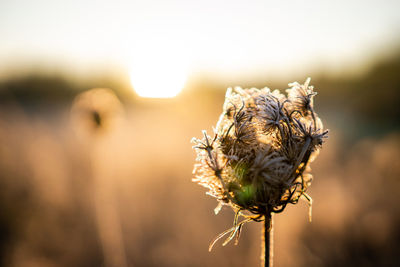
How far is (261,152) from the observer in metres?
1.43

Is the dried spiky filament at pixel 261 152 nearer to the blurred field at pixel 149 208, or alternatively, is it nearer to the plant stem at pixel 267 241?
the plant stem at pixel 267 241

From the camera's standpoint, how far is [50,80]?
41.1 meters

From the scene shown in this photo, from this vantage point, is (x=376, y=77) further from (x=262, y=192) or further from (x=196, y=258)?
(x=262, y=192)

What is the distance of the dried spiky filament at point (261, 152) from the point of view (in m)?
1.36

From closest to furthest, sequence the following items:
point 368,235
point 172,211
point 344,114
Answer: point 368,235, point 172,211, point 344,114

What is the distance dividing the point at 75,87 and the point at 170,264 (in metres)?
40.5

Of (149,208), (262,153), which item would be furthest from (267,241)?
(149,208)

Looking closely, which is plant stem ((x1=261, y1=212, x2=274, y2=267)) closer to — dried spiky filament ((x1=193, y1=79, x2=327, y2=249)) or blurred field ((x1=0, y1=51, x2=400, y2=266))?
dried spiky filament ((x1=193, y1=79, x2=327, y2=249))

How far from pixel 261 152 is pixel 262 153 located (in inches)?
0.5

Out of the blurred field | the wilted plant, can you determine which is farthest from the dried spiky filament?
the blurred field

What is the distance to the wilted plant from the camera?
1361mm

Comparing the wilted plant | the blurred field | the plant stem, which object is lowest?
the blurred field

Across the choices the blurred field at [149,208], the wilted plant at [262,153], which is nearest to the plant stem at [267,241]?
the wilted plant at [262,153]

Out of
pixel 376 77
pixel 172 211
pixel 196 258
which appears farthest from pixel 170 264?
pixel 376 77
